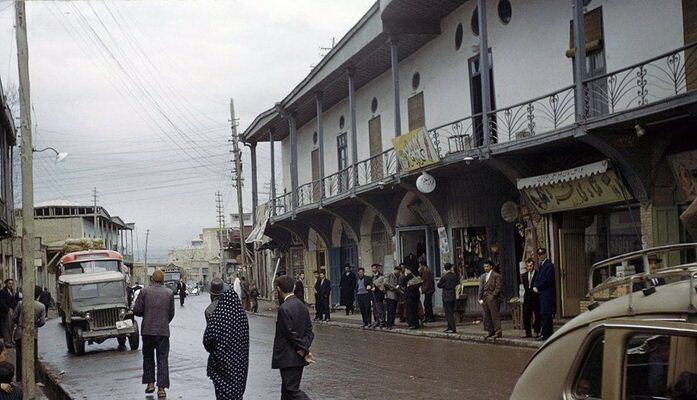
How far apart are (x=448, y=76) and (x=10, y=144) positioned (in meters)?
24.3

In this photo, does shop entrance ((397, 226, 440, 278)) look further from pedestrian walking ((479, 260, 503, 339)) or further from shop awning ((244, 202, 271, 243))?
shop awning ((244, 202, 271, 243))

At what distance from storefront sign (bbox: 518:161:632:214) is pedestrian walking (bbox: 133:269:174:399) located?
925cm

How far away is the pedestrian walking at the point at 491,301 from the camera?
60.8 ft

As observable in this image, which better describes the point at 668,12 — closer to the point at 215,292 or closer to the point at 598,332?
the point at 215,292

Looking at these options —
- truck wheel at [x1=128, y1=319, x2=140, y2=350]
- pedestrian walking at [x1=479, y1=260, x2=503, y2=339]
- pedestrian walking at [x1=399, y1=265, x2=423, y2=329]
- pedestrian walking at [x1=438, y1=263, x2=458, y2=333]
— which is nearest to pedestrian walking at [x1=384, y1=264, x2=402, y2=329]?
pedestrian walking at [x1=399, y1=265, x2=423, y2=329]

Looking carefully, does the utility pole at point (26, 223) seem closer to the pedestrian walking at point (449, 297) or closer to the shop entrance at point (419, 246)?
the pedestrian walking at point (449, 297)

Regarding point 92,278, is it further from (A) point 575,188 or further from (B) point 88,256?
(A) point 575,188

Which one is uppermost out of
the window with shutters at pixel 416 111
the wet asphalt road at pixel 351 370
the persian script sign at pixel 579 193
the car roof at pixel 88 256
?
the window with shutters at pixel 416 111

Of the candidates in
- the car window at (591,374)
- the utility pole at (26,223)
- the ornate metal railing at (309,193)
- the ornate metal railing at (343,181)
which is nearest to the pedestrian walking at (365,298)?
the ornate metal railing at (343,181)

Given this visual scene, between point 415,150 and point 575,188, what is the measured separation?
541cm

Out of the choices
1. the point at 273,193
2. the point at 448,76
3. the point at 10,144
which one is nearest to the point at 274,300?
the point at 273,193

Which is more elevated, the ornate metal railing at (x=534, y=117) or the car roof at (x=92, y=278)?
the ornate metal railing at (x=534, y=117)

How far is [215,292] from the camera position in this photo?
956cm

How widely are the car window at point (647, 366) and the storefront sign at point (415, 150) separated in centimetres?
1838
